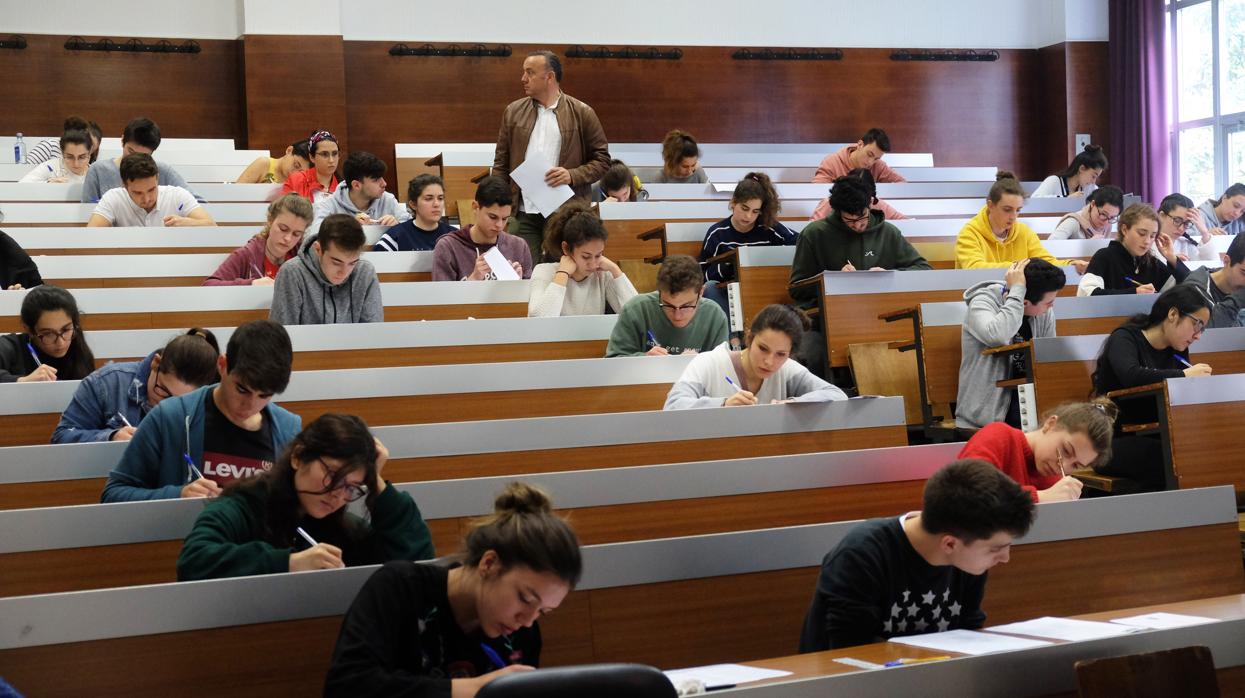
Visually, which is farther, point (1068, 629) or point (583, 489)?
point (583, 489)

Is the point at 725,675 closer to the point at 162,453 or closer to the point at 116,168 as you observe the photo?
the point at 162,453

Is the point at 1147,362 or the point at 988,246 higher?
the point at 988,246

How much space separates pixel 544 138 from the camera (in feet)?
17.6

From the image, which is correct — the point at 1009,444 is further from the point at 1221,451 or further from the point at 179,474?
the point at 179,474

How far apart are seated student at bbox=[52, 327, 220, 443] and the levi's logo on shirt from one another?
420 mm

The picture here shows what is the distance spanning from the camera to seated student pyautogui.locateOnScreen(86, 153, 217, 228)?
500 centimetres

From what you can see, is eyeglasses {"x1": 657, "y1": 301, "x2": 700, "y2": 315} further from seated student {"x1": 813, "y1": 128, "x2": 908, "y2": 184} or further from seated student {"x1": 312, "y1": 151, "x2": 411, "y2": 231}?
seated student {"x1": 813, "y1": 128, "x2": 908, "y2": 184}

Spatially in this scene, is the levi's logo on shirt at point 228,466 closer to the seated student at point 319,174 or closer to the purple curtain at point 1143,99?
the seated student at point 319,174

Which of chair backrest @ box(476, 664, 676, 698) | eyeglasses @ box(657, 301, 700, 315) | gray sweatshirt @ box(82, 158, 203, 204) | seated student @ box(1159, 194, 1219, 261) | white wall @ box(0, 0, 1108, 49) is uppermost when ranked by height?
white wall @ box(0, 0, 1108, 49)

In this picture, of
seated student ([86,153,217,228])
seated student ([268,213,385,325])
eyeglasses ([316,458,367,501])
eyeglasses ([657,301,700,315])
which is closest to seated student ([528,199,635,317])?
eyeglasses ([657,301,700,315])

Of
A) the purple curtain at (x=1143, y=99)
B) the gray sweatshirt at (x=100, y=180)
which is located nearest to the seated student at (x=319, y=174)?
→ the gray sweatshirt at (x=100, y=180)

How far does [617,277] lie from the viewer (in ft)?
14.4

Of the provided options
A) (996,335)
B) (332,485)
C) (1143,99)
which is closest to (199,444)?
(332,485)

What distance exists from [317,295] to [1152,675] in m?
2.72
